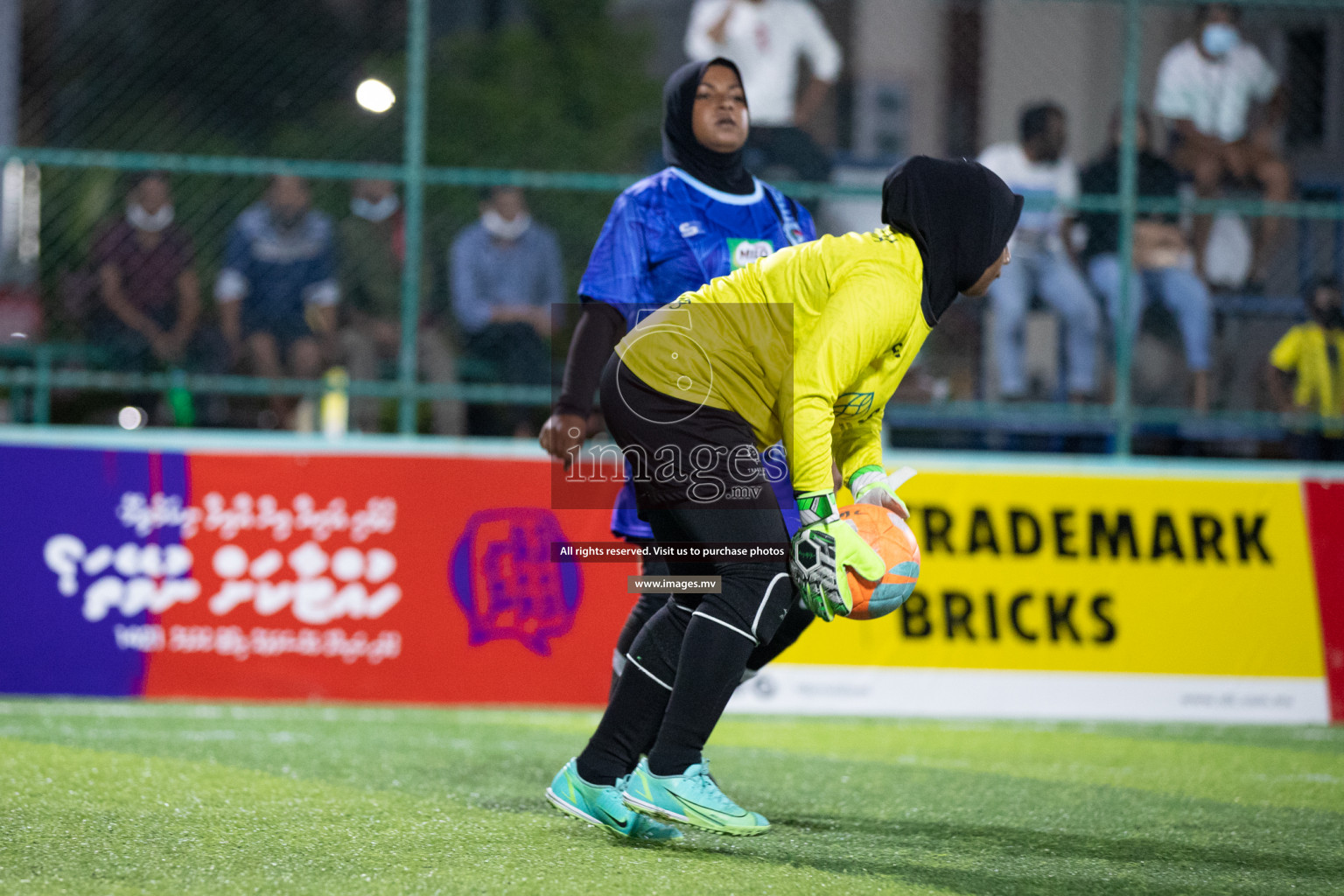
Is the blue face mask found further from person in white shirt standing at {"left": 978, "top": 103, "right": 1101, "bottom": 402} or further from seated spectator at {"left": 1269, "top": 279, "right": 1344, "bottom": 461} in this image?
seated spectator at {"left": 1269, "top": 279, "right": 1344, "bottom": 461}

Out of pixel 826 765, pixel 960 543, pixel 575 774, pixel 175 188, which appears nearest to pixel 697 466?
pixel 575 774

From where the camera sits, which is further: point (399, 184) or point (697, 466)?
point (399, 184)

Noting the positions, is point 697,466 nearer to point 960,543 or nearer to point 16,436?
point 960,543

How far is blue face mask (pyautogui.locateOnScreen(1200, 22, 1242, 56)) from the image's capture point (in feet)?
26.0

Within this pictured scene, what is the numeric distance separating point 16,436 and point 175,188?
1.96 meters

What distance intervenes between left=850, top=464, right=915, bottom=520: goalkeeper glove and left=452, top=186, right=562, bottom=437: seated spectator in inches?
160

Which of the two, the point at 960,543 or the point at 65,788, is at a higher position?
the point at 960,543

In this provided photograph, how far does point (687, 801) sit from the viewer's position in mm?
3365

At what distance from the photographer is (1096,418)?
726cm

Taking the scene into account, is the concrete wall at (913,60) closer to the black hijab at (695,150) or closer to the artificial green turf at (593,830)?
the artificial green turf at (593,830)

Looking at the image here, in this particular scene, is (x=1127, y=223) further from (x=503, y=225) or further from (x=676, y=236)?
(x=676, y=236)

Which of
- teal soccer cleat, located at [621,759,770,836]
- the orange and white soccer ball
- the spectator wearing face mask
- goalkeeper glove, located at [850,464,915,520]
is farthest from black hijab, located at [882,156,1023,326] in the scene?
the spectator wearing face mask

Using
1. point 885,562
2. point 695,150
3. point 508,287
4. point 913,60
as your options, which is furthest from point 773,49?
point 885,562

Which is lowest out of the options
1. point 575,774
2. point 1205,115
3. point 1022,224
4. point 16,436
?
point 575,774
